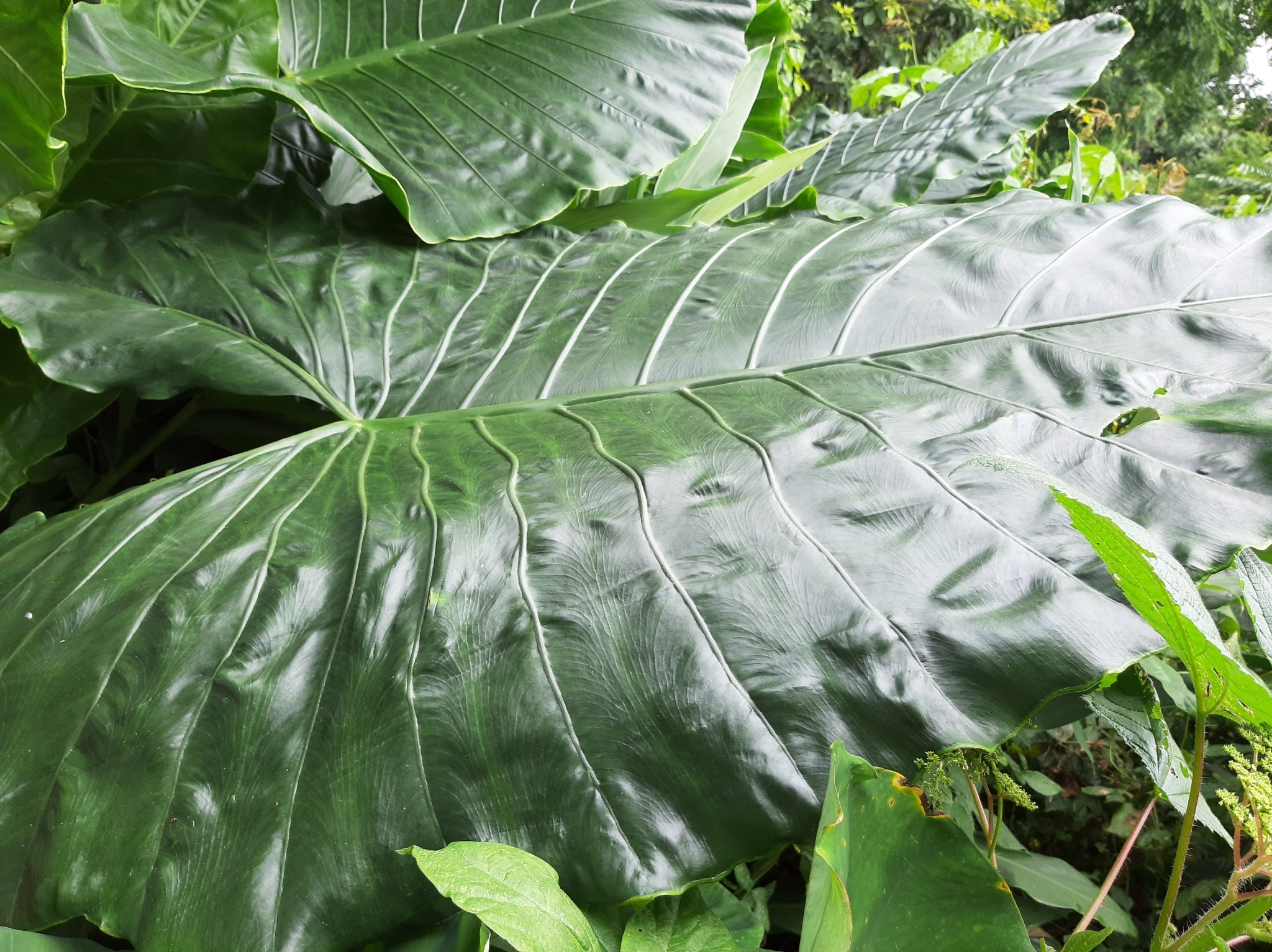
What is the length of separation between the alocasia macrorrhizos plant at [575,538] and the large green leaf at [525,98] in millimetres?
90

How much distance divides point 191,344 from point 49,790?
526mm

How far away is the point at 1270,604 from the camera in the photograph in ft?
1.76

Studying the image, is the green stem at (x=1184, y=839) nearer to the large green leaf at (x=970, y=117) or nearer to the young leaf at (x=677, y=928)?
the young leaf at (x=677, y=928)

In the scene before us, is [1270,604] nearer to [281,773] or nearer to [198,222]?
[281,773]

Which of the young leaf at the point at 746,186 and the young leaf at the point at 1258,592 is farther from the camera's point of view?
the young leaf at the point at 746,186

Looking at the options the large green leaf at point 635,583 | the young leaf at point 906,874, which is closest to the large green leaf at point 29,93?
the large green leaf at point 635,583

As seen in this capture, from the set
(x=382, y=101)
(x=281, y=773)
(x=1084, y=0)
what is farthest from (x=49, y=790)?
(x=1084, y=0)

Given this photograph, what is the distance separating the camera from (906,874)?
1.70 ft

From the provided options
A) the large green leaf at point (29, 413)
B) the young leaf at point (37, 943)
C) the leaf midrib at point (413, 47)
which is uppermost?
the leaf midrib at point (413, 47)

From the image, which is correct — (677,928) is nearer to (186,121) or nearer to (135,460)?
(135,460)

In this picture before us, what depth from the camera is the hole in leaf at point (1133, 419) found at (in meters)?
0.70

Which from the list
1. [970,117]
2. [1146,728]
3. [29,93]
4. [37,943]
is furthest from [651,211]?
[37,943]

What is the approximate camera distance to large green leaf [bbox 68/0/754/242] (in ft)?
3.61

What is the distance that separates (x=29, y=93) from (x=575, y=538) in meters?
0.67
